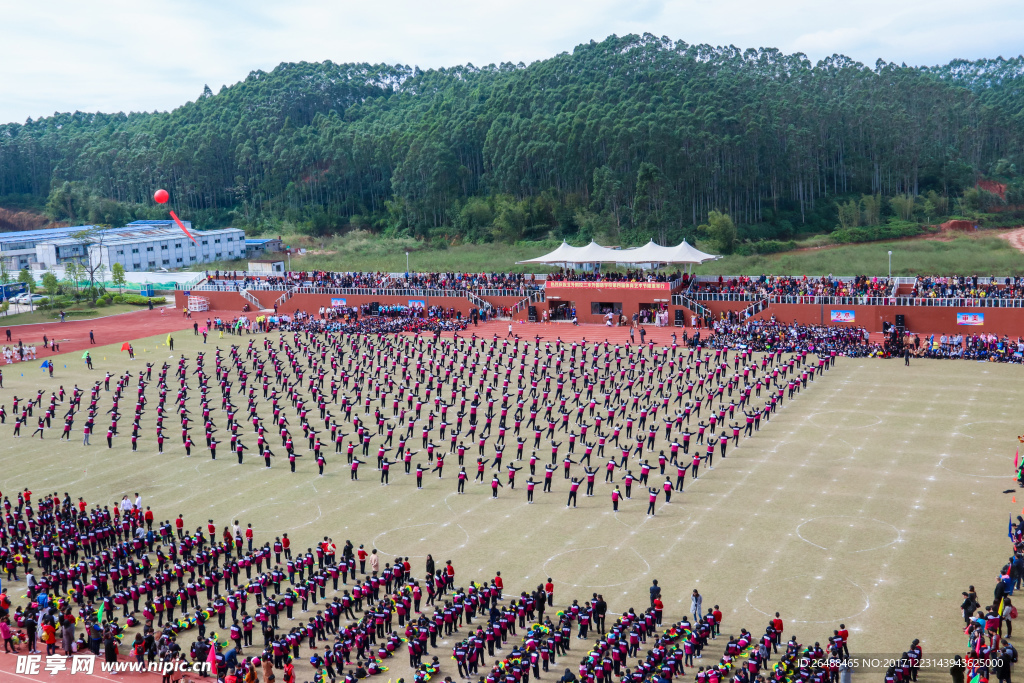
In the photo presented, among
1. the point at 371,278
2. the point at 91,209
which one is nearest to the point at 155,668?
the point at 371,278

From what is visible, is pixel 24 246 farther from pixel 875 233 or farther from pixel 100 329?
pixel 875 233

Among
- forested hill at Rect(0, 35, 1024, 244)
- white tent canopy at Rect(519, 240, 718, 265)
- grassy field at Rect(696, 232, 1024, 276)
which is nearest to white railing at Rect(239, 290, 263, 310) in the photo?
white tent canopy at Rect(519, 240, 718, 265)

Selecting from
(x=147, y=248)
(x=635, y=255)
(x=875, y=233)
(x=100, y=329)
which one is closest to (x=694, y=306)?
(x=635, y=255)

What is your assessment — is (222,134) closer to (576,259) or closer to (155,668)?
(576,259)

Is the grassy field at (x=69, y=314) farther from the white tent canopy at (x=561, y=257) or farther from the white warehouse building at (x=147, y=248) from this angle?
the white tent canopy at (x=561, y=257)

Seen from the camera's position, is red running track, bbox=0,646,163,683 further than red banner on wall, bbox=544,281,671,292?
No

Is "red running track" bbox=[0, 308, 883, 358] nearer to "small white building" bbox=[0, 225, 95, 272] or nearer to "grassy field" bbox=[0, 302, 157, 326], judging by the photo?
"grassy field" bbox=[0, 302, 157, 326]

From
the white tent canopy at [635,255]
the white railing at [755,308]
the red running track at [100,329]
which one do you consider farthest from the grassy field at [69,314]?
the white railing at [755,308]
